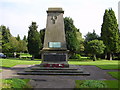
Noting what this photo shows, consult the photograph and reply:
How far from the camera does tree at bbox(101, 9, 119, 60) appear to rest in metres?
45.7

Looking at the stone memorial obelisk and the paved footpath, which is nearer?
the paved footpath

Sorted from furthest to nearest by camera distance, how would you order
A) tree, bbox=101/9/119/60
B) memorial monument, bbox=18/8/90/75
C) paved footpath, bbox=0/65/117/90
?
tree, bbox=101/9/119/60 → memorial monument, bbox=18/8/90/75 → paved footpath, bbox=0/65/117/90

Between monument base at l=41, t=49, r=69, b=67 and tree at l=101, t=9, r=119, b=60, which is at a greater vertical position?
tree at l=101, t=9, r=119, b=60

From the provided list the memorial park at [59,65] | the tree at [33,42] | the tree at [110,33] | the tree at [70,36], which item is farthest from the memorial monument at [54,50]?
the tree at [110,33]

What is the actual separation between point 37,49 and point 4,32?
20.8 m

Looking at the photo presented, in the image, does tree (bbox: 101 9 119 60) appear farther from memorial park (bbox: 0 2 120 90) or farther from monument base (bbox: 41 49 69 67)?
monument base (bbox: 41 49 69 67)

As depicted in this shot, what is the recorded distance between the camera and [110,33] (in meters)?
46.4

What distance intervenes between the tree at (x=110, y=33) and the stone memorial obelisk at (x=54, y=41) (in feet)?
90.3

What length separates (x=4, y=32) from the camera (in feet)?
202

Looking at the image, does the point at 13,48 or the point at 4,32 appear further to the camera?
the point at 4,32

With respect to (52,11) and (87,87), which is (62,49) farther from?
(87,87)

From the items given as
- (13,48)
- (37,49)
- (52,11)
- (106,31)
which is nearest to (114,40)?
(106,31)

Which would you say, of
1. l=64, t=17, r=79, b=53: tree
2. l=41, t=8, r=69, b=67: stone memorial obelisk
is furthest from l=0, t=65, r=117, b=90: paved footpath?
l=64, t=17, r=79, b=53: tree

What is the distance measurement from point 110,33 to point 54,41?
2915 cm
